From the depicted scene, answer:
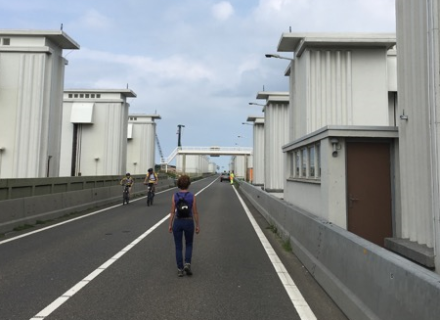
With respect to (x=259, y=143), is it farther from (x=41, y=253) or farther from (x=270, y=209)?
(x=41, y=253)

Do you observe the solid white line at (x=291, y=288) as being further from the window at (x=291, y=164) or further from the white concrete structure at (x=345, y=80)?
the white concrete structure at (x=345, y=80)

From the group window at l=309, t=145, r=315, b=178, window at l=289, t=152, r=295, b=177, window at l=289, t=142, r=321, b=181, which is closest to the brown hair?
window at l=289, t=142, r=321, b=181

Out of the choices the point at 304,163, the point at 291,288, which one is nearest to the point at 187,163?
the point at 304,163

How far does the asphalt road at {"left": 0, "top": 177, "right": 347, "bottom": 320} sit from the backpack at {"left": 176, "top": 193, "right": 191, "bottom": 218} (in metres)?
1.03

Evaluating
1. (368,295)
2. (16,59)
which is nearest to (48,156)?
(16,59)

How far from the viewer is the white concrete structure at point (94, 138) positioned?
3195 centimetres

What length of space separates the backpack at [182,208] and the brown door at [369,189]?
14.4 feet

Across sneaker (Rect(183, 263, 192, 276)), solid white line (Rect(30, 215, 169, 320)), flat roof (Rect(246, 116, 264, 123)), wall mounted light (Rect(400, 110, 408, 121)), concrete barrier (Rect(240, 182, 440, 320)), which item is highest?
flat roof (Rect(246, 116, 264, 123))

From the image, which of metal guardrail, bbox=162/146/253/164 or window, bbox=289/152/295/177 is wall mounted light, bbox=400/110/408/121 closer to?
window, bbox=289/152/295/177

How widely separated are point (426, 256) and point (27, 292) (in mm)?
6224

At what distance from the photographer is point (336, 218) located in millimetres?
8891

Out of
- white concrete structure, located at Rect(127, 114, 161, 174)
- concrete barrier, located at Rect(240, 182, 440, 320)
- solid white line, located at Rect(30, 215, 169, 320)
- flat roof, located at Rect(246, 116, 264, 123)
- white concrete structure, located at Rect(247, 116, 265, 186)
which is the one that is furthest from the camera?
flat roof, located at Rect(246, 116, 264, 123)

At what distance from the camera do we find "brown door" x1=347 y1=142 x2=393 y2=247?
895cm

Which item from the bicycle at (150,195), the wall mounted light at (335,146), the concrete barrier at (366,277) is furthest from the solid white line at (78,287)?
the bicycle at (150,195)
